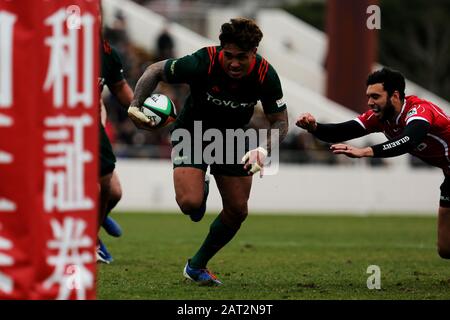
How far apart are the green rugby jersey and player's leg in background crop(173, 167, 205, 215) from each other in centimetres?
44

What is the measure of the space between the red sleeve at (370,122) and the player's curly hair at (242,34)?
161 cm

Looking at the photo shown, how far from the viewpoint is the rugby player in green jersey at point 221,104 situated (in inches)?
329

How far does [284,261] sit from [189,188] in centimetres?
275

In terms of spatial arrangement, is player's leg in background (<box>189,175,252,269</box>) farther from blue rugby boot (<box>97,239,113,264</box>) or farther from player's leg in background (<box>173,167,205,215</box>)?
blue rugby boot (<box>97,239,113,264</box>)

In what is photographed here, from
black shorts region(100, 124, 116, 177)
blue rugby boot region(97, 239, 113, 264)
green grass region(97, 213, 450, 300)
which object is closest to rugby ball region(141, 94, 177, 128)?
→ black shorts region(100, 124, 116, 177)

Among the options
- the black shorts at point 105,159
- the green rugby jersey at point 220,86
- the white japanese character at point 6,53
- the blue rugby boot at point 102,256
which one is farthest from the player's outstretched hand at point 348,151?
the blue rugby boot at point 102,256

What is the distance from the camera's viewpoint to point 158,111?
862 centimetres

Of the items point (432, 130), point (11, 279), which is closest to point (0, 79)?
point (11, 279)

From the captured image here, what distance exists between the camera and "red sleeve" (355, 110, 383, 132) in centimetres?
931

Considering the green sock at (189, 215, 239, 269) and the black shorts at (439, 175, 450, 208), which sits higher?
the black shorts at (439, 175, 450, 208)

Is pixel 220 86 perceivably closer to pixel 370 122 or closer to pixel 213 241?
pixel 213 241

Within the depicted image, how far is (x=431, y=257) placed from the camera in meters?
12.0

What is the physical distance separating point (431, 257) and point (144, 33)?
17.4 m

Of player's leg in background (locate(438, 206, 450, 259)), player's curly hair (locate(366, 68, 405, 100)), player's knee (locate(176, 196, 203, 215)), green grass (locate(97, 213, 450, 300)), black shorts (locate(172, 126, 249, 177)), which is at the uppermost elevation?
player's curly hair (locate(366, 68, 405, 100))
